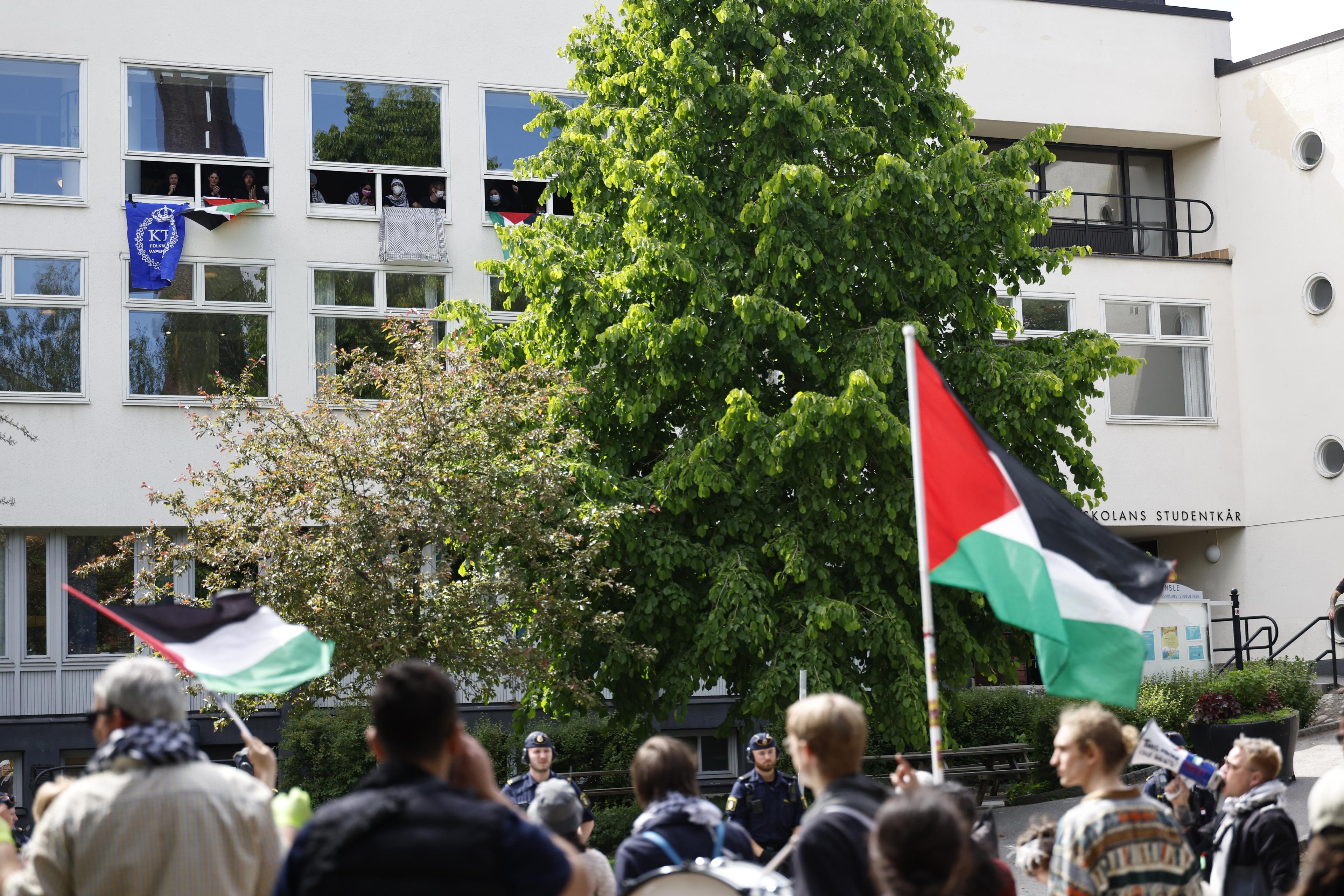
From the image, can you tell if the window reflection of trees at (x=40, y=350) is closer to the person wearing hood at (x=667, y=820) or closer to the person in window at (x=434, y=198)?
the person in window at (x=434, y=198)

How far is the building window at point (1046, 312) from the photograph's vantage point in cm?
2577

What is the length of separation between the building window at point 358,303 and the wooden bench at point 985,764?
9.69 m

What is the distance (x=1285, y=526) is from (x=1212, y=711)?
36.6 feet

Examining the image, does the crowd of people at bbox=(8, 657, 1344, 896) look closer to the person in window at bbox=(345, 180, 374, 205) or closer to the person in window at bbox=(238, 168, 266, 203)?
the person in window at bbox=(238, 168, 266, 203)

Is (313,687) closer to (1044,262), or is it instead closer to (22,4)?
(1044,262)

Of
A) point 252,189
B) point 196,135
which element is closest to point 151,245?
point 252,189

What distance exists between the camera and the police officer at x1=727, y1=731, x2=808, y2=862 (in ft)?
32.8

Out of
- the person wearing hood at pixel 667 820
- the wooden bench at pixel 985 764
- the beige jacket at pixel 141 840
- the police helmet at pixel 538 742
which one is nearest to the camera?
the beige jacket at pixel 141 840

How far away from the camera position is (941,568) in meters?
6.55

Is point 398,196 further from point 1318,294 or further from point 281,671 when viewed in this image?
point 281,671

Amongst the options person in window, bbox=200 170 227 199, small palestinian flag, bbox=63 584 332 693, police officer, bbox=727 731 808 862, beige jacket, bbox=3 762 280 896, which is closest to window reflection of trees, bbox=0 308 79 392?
person in window, bbox=200 170 227 199

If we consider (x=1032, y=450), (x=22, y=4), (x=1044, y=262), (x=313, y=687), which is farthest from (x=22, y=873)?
(x=22, y=4)

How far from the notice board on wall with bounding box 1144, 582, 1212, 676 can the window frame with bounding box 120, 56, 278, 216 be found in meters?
15.3

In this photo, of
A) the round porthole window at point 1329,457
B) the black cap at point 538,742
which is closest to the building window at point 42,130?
the black cap at point 538,742
